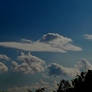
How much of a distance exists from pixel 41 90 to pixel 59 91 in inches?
880

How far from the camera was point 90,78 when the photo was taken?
52375mm

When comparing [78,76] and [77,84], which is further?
[78,76]

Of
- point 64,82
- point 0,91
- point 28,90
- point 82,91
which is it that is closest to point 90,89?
point 82,91

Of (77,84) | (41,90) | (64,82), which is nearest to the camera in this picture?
(77,84)

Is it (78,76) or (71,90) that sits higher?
(78,76)

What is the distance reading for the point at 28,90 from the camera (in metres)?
97.1

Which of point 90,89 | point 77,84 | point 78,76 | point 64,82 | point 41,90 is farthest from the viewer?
point 41,90

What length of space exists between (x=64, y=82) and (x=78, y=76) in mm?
9779

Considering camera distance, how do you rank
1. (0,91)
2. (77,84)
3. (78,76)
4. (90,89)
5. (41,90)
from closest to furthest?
(90,89) < (77,84) < (78,76) < (41,90) < (0,91)

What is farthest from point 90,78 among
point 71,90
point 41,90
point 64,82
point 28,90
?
point 28,90

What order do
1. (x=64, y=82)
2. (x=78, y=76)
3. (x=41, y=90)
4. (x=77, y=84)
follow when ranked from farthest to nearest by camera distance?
(x=41, y=90) → (x=64, y=82) → (x=78, y=76) → (x=77, y=84)

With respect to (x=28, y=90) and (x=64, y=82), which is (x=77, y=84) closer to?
(x=64, y=82)

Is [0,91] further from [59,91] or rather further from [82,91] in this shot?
[82,91]

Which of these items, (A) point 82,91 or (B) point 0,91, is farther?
(B) point 0,91
